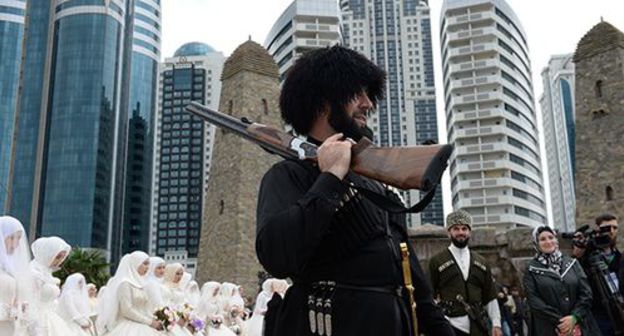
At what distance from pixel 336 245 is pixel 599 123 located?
23.9 meters

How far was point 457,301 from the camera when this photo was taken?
480cm

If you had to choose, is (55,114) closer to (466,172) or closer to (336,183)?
(466,172)

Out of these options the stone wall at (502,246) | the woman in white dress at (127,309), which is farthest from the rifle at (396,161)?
the stone wall at (502,246)

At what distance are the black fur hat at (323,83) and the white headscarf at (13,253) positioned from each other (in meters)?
4.18

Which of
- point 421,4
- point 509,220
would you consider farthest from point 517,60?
point 421,4

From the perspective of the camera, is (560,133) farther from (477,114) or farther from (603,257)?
(603,257)

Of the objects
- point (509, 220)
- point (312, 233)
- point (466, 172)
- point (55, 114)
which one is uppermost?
point (55, 114)

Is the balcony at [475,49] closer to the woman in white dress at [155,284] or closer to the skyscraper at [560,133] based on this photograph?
the skyscraper at [560,133]

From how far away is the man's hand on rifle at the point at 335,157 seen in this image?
161 centimetres

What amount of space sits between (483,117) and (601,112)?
3217cm

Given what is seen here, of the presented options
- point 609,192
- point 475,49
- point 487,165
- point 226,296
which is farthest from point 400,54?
point 226,296

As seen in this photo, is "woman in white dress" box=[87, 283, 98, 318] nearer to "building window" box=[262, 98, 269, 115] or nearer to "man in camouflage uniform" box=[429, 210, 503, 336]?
"man in camouflage uniform" box=[429, 210, 503, 336]

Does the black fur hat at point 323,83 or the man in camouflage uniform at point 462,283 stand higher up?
the black fur hat at point 323,83

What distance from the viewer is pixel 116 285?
Result: 261 inches
